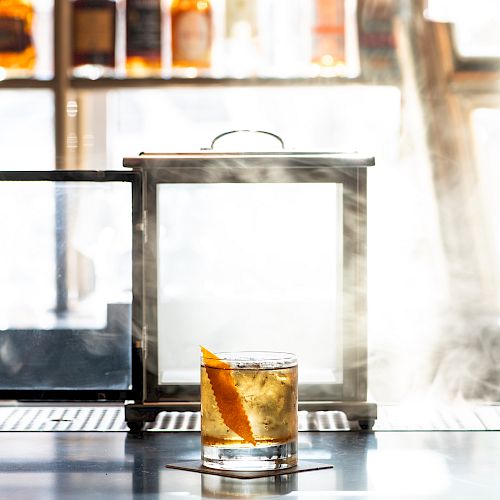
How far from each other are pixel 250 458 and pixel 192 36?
1.54 meters

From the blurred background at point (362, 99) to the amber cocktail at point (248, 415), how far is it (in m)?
1.27

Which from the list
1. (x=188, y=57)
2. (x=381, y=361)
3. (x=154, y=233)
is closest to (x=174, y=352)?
(x=154, y=233)

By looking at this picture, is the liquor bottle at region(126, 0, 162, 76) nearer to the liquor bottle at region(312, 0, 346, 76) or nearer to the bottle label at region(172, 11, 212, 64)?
the bottle label at region(172, 11, 212, 64)

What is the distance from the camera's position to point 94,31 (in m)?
2.33

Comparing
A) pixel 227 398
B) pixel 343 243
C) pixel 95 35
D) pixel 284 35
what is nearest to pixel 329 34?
pixel 284 35

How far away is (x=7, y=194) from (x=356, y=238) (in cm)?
45

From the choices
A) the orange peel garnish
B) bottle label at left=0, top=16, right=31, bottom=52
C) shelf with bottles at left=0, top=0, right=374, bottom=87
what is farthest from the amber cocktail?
bottle label at left=0, top=16, right=31, bottom=52

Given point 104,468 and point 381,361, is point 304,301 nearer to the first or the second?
point 104,468

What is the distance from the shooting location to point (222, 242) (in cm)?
123

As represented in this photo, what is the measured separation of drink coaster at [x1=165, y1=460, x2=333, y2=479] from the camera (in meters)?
0.90

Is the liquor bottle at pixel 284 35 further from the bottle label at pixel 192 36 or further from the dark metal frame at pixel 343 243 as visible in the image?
the dark metal frame at pixel 343 243

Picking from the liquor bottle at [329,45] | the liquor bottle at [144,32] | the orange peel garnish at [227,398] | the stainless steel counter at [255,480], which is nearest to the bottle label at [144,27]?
the liquor bottle at [144,32]

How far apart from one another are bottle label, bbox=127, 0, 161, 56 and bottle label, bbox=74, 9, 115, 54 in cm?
5

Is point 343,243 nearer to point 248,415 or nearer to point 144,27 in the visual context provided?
point 248,415
